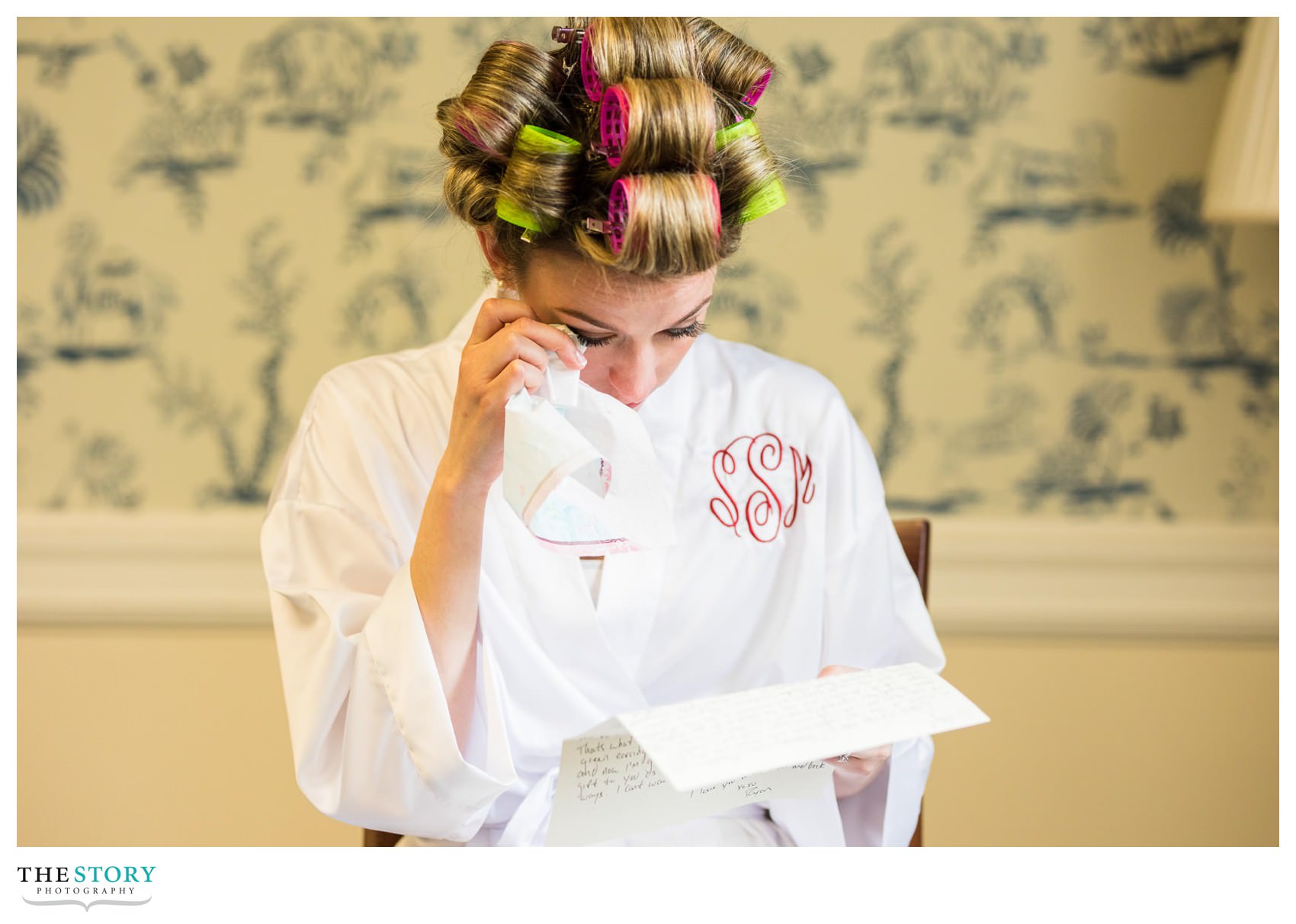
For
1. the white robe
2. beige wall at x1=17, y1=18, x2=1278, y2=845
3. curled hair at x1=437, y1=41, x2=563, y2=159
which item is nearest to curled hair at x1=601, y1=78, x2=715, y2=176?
curled hair at x1=437, y1=41, x2=563, y2=159

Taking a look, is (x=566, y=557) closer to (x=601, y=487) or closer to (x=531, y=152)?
(x=601, y=487)

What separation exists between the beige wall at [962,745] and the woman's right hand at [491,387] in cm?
99

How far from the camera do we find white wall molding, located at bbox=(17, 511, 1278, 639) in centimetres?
186

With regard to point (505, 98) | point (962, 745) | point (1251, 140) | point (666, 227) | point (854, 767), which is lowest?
point (962, 745)

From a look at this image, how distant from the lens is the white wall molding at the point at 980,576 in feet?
6.10

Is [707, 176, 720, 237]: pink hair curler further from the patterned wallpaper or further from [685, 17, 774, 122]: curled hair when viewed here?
the patterned wallpaper

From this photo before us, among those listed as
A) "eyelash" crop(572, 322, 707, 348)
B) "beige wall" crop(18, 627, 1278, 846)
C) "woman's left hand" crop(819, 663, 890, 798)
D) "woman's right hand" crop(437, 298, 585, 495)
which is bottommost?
"beige wall" crop(18, 627, 1278, 846)

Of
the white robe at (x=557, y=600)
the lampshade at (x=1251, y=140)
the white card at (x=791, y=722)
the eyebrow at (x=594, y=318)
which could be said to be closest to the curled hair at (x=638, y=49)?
the eyebrow at (x=594, y=318)

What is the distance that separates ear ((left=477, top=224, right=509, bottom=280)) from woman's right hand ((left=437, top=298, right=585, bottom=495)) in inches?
3.2

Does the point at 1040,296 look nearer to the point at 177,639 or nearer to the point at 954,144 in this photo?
the point at 954,144

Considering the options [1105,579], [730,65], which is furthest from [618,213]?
[1105,579]

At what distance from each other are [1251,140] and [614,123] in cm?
109

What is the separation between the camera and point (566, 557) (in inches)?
50.0
